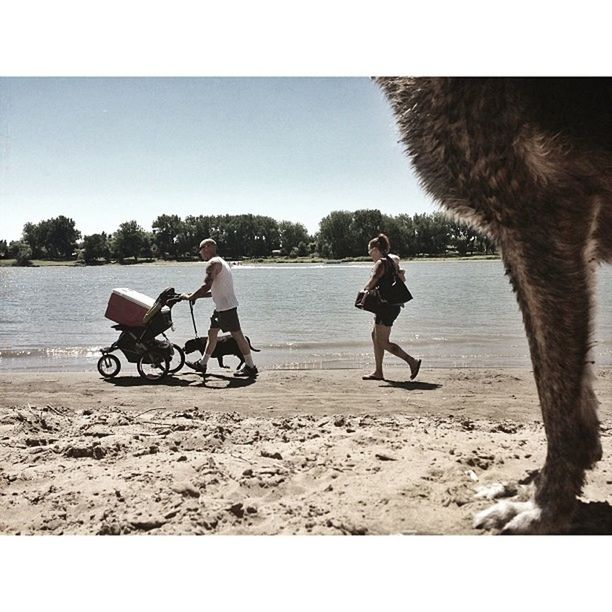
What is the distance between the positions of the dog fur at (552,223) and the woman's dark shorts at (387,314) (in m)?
1.17

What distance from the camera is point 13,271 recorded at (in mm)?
2691

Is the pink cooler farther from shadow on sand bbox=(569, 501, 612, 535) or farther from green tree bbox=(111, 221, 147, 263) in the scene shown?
shadow on sand bbox=(569, 501, 612, 535)

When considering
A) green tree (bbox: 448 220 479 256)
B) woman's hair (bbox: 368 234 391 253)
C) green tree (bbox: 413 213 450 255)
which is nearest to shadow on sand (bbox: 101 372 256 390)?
woman's hair (bbox: 368 234 391 253)

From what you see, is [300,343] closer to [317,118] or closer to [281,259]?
[281,259]

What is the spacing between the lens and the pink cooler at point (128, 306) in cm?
321

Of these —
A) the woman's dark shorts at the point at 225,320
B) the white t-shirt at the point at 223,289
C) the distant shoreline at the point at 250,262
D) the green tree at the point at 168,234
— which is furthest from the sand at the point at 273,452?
the green tree at the point at 168,234

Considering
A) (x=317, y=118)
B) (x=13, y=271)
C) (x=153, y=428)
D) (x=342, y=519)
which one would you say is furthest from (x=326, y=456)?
(x=13, y=271)

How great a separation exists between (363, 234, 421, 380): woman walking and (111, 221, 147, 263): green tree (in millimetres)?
1056

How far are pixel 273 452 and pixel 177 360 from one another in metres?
1.01

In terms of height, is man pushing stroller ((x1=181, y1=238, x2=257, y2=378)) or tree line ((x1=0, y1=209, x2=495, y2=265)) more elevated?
tree line ((x1=0, y1=209, x2=495, y2=265))

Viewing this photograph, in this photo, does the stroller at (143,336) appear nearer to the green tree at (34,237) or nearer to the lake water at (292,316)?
the lake water at (292,316)

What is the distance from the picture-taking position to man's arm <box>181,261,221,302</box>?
2828 millimetres

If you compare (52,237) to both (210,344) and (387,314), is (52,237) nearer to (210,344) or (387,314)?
(210,344)

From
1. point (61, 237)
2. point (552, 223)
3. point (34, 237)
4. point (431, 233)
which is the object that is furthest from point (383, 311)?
point (34, 237)
